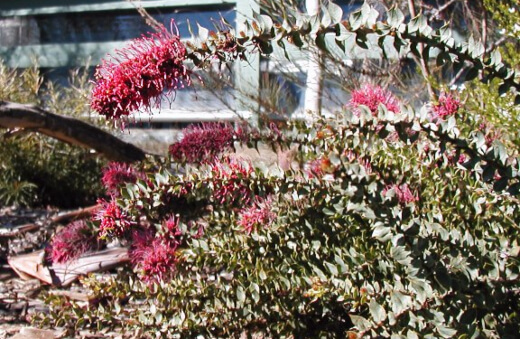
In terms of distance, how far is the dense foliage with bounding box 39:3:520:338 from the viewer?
4.39ft

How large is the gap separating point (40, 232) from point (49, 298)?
1.85 m

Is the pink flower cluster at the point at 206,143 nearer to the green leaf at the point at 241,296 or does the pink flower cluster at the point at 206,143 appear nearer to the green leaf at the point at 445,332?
the green leaf at the point at 241,296

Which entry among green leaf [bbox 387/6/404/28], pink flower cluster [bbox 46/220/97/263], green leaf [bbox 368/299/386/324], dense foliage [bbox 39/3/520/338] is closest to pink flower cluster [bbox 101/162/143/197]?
pink flower cluster [bbox 46/220/97/263]

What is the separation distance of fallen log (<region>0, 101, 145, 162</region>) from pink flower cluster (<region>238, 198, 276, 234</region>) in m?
1.97

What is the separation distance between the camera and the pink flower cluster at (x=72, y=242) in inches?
97.6

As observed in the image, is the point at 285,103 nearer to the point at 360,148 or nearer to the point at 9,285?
the point at 9,285

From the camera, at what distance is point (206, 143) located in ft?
6.89

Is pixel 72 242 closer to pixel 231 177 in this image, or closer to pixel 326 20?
pixel 231 177

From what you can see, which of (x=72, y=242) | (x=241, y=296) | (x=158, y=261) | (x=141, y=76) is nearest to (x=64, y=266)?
(x=72, y=242)

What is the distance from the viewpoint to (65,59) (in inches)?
276

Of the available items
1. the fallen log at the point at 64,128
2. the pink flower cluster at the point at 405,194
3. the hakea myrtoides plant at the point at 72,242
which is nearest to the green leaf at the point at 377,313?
the pink flower cluster at the point at 405,194

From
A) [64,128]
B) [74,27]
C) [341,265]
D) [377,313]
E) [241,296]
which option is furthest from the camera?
[74,27]

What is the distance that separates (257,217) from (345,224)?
11.7 inches

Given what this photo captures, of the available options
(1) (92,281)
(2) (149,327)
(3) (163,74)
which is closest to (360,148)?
(3) (163,74)
